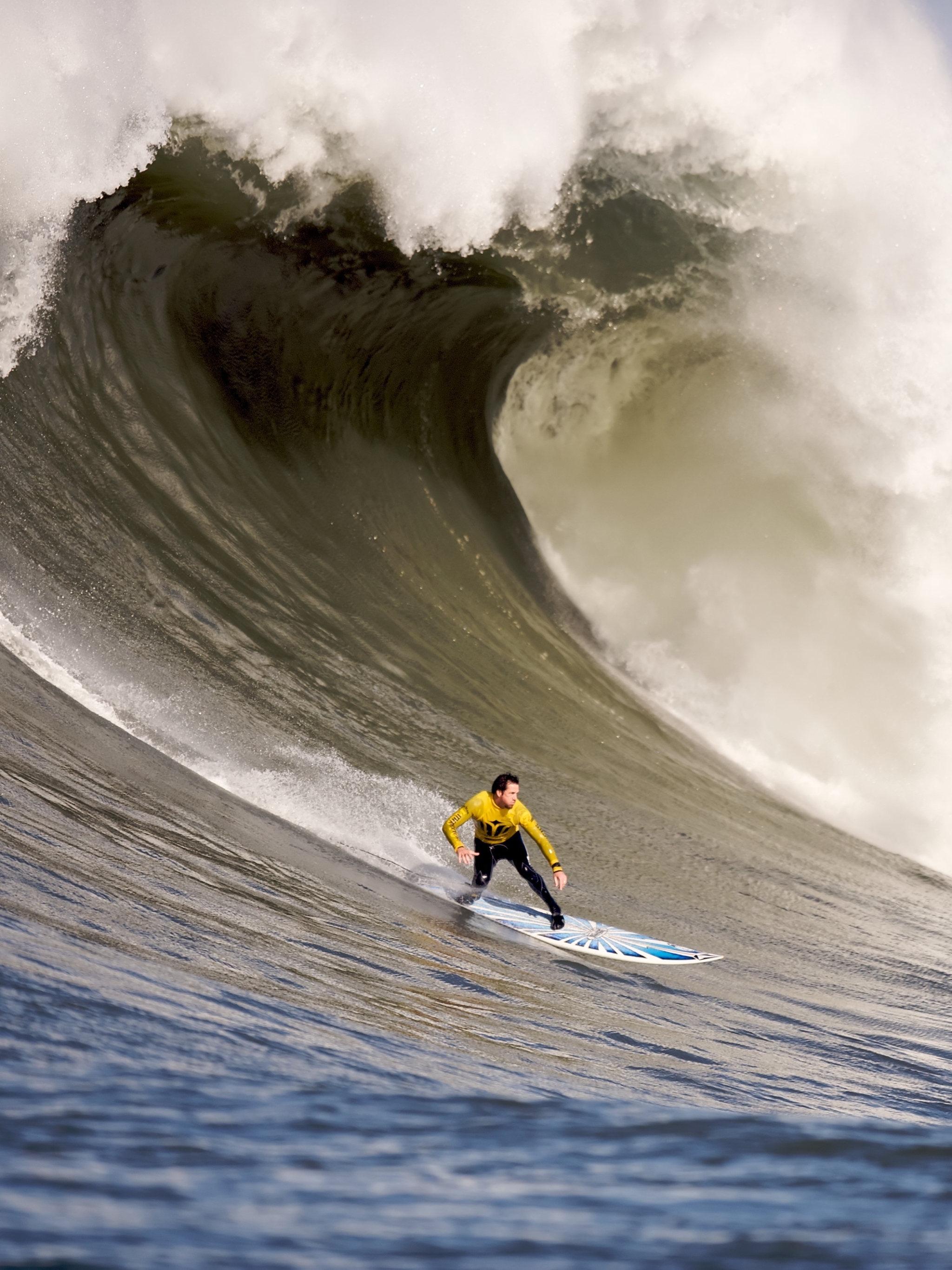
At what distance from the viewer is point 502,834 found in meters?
6.10

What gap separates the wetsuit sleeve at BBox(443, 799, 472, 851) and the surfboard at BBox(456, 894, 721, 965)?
1.13ft

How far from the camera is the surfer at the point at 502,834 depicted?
19.3 ft

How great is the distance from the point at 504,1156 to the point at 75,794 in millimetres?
3435

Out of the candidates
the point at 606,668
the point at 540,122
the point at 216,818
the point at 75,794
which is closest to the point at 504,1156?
the point at 75,794

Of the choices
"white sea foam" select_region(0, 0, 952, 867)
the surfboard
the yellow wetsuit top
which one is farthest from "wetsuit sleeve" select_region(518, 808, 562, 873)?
"white sea foam" select_region(0, 0, 952, 867)

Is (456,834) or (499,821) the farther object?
(499,821)

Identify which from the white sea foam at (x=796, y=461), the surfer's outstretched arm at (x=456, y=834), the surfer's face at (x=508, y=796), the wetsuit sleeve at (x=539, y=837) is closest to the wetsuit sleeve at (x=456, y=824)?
the surfer's outstretched arm at (x=456, y=834)

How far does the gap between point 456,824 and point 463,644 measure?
3.99m

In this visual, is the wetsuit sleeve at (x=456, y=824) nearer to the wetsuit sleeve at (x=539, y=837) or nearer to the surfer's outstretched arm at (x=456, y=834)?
the surfer's outstretched arm at (x=456, y=834)

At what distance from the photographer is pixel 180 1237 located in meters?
1.56

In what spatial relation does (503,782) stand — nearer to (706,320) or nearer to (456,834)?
(456,834)

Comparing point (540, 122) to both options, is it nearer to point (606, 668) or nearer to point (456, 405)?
point (456, 405)

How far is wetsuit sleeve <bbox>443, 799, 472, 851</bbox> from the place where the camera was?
5766 mm

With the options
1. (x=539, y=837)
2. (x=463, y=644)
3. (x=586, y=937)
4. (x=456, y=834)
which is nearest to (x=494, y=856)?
(x=539, y=837)
